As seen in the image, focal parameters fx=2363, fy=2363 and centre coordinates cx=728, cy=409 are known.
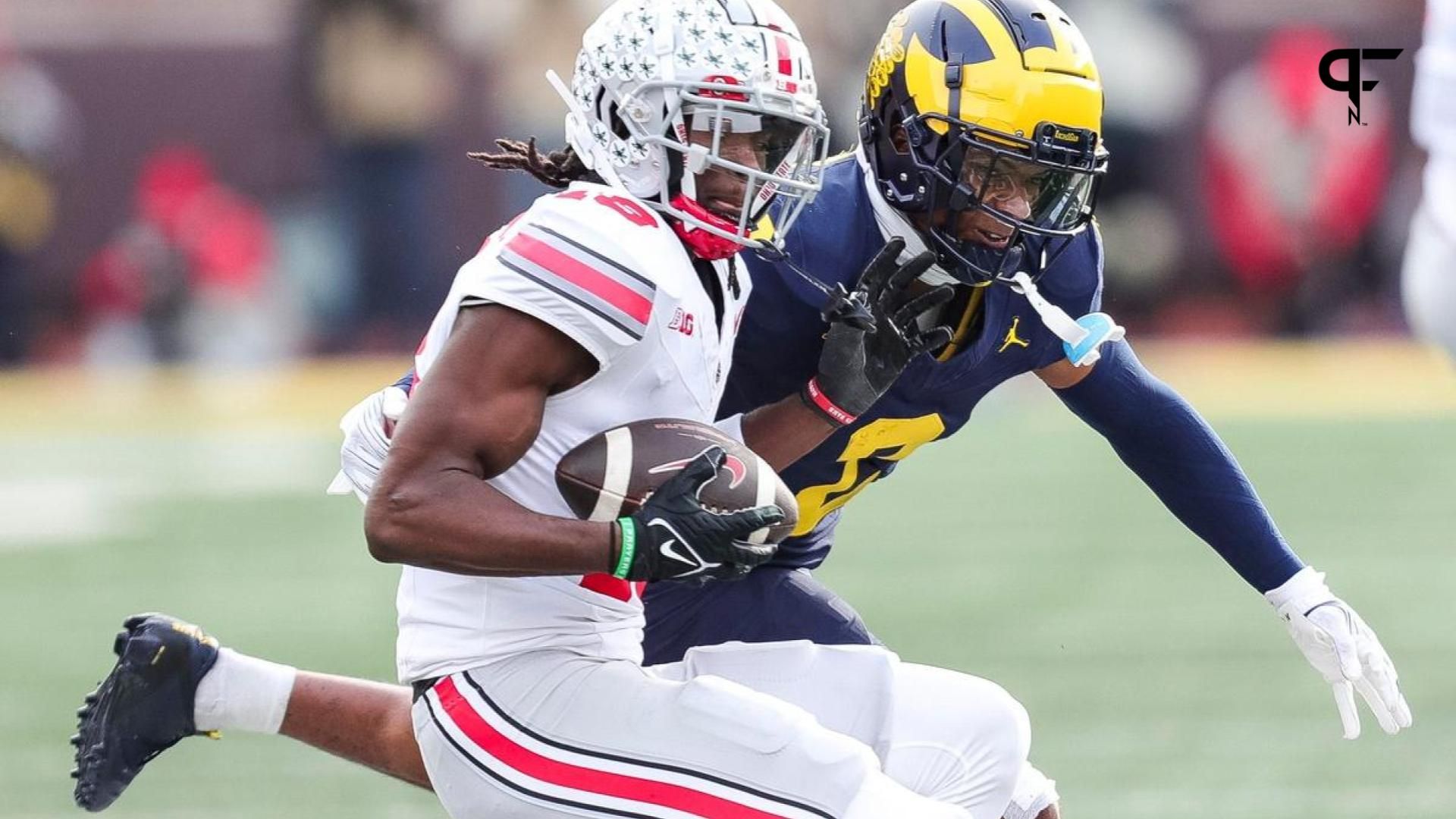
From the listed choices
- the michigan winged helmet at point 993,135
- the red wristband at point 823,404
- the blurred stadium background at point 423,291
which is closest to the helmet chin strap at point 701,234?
the red wristband at point 823,404

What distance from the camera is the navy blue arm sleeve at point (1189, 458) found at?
13.7ft

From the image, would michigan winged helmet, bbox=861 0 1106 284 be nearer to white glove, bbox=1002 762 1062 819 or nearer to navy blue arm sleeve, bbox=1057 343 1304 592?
navy blue arm sleeve, bbox=1057 343 1304 592

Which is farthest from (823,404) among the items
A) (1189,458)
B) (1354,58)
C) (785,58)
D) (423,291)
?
(423,291)

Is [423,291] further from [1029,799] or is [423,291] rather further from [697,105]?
[697,105]

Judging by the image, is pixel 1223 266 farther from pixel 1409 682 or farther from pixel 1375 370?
pixel 1409 682

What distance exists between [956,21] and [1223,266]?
10374mm

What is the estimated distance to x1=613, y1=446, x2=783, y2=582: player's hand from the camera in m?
3.11

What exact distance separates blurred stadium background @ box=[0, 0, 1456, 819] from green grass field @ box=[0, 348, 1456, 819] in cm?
4

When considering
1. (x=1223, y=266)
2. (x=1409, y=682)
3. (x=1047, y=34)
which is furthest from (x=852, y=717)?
(x=1223, y=266)

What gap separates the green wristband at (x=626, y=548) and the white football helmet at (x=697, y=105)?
494 millimetres

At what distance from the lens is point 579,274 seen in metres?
3.12

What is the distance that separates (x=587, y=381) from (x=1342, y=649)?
5.23ft

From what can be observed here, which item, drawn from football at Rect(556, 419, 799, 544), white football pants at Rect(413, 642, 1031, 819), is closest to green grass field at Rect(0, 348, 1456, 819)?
white football pants at Rect(413, 642, 1031, 819)

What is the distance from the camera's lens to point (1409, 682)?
6.34 m
